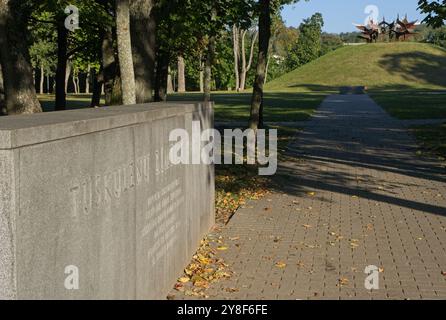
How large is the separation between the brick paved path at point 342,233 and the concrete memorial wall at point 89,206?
954 mm

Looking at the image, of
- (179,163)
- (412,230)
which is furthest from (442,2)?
(179,163)

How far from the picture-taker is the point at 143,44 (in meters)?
13.0

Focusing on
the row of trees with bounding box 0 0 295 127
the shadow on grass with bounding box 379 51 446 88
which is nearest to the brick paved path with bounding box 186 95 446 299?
the row of trees with bounding box 0 0 295 127

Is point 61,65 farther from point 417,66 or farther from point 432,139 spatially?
point 417,66

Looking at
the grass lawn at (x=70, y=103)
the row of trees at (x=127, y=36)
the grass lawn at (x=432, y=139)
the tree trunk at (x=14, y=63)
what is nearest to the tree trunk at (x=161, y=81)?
the row of trees at (x=127, y=36)

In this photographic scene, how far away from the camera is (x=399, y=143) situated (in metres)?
20.1

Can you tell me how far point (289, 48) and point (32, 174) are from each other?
11954 cm

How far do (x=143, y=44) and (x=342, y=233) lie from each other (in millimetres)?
5899

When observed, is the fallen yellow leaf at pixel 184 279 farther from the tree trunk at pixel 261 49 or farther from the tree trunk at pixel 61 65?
the tree trunk at pixel 61 65

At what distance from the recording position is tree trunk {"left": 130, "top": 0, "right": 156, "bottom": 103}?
41.8ft

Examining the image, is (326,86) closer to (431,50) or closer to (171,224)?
(431,50)

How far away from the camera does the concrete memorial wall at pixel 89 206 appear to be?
129 inches

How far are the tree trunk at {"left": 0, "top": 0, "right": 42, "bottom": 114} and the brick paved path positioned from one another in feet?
17.6
